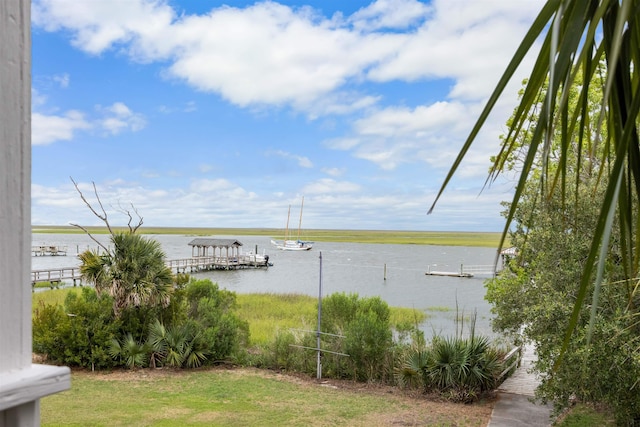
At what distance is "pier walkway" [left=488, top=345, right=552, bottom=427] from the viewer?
716 cm

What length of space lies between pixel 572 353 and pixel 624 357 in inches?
18.3

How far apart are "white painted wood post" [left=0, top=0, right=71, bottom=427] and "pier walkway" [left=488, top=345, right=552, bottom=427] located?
6594 mm

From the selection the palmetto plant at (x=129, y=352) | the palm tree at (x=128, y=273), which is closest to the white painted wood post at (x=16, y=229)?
the palm tree at (x=128, y=273)

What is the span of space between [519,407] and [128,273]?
25.3 ft

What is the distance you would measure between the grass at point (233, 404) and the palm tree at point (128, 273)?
1.50 metres

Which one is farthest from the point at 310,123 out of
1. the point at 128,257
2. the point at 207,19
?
the point at 128,257

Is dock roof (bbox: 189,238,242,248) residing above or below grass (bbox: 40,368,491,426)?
above

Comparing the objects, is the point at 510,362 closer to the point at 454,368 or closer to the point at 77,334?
the point at 454,368

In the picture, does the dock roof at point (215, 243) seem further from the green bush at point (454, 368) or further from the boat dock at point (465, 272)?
the green bush at point (454, 368)

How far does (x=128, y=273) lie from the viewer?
427 inches

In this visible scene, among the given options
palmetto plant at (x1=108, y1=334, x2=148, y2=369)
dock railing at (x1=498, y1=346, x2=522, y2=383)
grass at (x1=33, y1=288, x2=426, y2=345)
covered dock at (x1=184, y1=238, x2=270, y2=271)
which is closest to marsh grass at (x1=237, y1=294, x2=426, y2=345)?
grass at (x1=33, y1=288, x2=426, y2=345)

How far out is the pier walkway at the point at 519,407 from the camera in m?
7.16

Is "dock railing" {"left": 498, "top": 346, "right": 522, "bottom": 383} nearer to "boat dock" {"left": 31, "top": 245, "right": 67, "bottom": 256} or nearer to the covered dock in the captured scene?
the covered dock

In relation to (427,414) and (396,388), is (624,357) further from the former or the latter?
(396,388)
